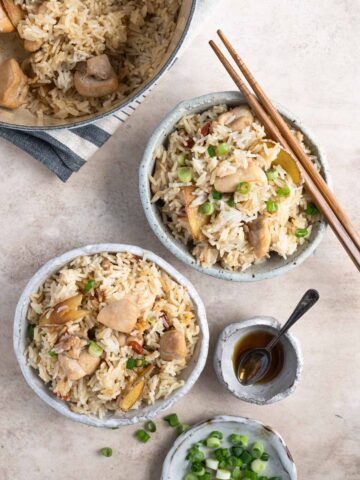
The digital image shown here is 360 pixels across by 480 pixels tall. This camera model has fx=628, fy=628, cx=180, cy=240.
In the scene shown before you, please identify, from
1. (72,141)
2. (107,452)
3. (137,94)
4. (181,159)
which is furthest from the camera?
(107,452)

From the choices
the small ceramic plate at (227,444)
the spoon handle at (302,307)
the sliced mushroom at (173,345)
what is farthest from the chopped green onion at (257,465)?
the sliced mushroom at (173,345)

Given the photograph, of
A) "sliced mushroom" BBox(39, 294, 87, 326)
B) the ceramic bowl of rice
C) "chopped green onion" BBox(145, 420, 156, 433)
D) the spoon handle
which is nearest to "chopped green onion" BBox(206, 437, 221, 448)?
"chopped green onion" BBox(145, 420, 156, 433)

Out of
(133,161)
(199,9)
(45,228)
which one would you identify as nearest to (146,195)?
(133,161)

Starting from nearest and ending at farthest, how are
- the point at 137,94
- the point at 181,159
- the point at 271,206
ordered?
1. the point at 137,94
2. the point at 271,206
3. the point at 181,159

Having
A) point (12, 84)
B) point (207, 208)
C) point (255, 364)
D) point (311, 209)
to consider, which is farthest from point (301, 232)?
point (12, 84)

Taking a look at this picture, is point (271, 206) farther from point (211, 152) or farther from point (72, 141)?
point (72, 141)

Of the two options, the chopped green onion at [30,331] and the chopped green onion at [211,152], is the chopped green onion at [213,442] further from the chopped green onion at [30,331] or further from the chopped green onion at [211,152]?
the chopped green onion at [211,152]
